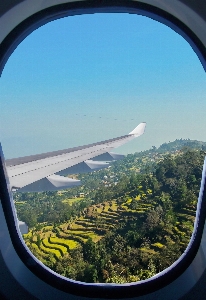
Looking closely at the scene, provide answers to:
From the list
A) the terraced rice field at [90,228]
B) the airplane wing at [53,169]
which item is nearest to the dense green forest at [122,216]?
the terraced rice field at [90,228]

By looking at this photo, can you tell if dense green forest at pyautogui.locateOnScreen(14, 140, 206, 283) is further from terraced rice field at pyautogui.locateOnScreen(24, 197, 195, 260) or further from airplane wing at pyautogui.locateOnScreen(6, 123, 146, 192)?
airplane wing at pyautogui.locateOnScreen(6, 123, 146, 192)

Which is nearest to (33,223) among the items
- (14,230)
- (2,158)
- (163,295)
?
(14,230)

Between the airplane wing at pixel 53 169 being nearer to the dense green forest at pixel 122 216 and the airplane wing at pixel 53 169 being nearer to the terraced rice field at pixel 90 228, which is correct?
the dense green forest at pixel 122 216

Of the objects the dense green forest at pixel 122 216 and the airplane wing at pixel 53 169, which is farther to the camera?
the airplane wing at pixel 53 169

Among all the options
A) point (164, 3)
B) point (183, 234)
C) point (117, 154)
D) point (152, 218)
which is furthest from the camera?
point (117, 154)

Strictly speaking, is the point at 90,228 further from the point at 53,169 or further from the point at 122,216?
the point at 53,169

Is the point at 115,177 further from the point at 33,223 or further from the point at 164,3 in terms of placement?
the point at 164,3

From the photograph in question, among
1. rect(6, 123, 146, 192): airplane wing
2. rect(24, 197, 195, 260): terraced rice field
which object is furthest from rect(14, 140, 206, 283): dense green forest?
rect(6, 123, 146, 192): airplane wing

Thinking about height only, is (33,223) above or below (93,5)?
below
